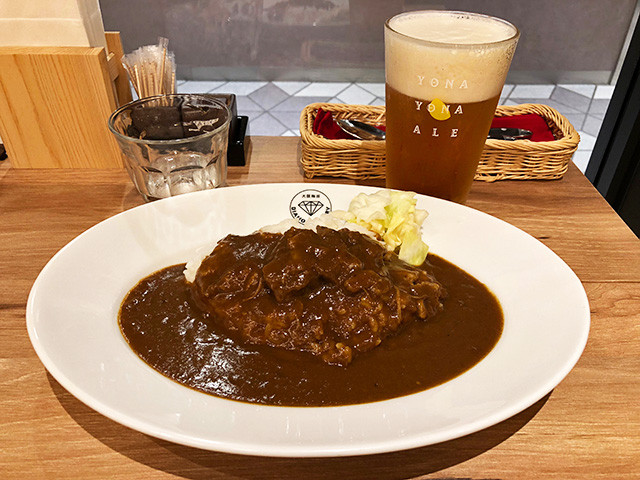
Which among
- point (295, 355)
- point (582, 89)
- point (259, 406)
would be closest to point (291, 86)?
point (582, 89)

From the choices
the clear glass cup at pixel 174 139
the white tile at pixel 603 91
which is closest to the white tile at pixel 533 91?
the white tile at pixel 603 91

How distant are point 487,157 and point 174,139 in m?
1.38

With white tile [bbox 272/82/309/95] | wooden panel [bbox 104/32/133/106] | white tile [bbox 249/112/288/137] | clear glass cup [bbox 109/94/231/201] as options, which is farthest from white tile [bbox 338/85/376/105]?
clear glass cup [bbox 109/94/231/201]

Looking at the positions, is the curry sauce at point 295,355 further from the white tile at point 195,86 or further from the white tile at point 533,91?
the white tile at point 533,91

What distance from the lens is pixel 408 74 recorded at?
5.72 feet

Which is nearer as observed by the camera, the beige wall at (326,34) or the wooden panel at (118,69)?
the wooden panel at (118,69)

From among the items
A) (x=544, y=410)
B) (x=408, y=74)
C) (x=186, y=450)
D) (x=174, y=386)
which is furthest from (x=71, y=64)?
(x=544, y=410)

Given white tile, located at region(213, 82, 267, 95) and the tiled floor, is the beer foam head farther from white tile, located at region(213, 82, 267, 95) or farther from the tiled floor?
white tile, located at region(213, 82, 267, 95)

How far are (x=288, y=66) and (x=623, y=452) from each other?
391 cm

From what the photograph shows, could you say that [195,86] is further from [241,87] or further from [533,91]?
[533,91]

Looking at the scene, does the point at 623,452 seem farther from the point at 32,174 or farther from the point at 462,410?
the point at 32,174

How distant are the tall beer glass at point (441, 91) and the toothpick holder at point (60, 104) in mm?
1255

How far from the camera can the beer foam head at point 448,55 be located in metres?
1.64

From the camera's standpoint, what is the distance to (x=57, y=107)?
2182mm
